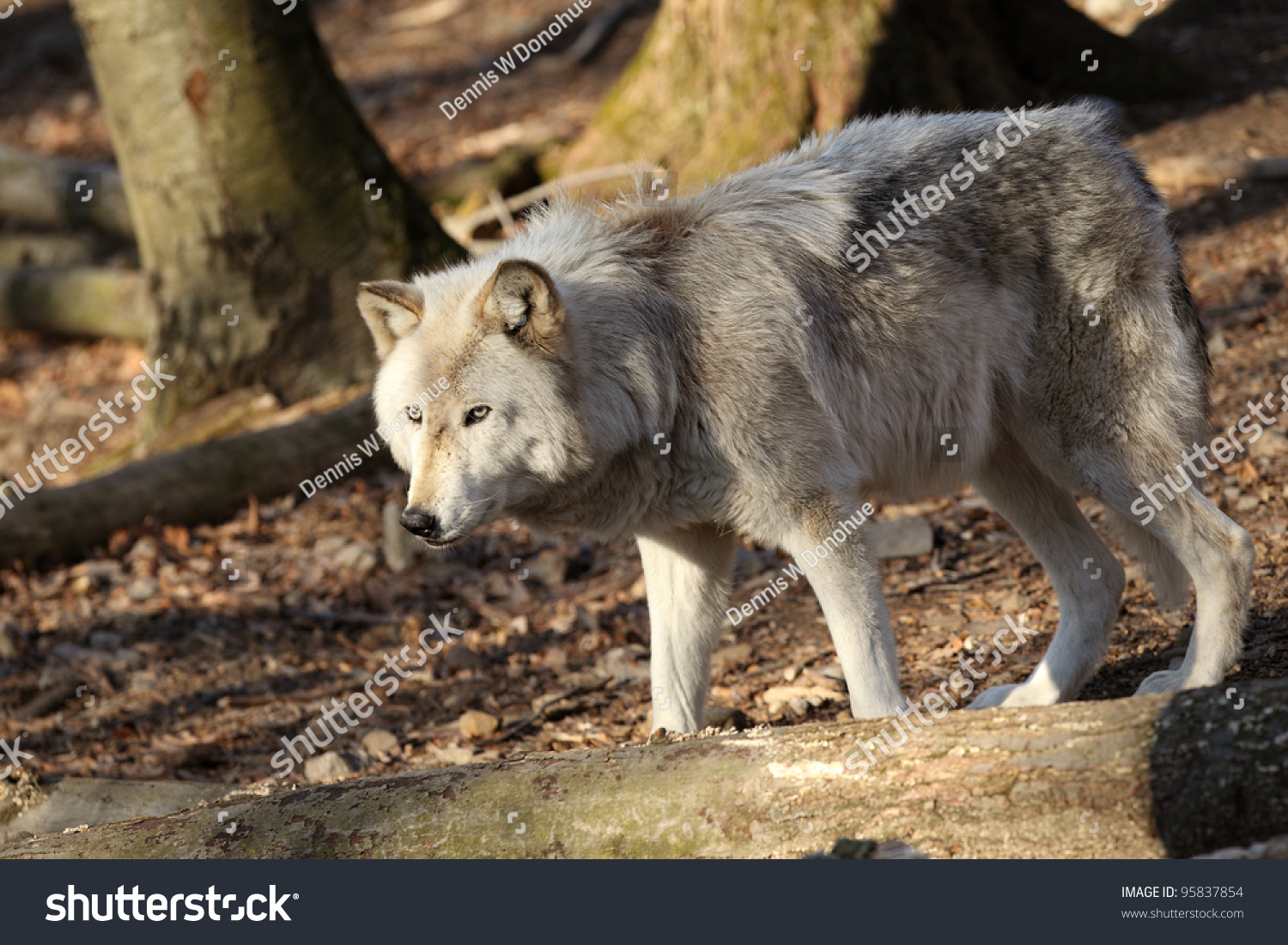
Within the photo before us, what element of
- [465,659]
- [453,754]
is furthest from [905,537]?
[453,754]

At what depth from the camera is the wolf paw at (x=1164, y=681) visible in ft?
13.9

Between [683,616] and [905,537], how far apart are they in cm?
208

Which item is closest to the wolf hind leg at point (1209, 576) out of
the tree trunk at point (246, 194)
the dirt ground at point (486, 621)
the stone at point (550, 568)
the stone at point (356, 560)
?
the dirt ground at point (486, 621)

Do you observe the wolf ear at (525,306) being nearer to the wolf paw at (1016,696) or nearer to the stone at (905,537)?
the wolf paw at (1016,696)

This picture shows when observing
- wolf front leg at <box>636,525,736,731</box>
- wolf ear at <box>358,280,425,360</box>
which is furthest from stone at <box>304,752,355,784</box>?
wolf ear at <box>358,280,425,360</box>

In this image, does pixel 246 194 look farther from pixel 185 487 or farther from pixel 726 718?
pixel 726 718

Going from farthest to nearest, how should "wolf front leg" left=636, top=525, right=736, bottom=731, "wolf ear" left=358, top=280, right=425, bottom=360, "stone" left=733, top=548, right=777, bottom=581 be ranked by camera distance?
1. "stone" left=733, top=548, right=777, bottom=581
2. "wolf front leg" left=636, top=525, right=736, bottom=731
3. "wolf ear" left=358, top=280, right=425, bottom=360

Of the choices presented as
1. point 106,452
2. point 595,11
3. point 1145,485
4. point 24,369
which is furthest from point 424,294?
point 595,11

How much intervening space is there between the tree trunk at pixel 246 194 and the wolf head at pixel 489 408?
194 inches

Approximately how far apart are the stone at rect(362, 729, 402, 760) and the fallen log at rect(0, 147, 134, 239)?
928 cm

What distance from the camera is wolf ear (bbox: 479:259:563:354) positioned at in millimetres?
3713

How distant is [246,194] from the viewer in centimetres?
832

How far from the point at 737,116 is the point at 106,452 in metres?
5.65

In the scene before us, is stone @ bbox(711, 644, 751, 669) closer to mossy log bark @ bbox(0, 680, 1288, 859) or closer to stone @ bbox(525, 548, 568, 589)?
stone @ bbox(525, 548, 568, 589)
